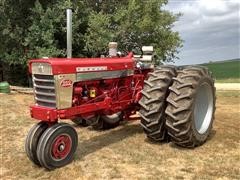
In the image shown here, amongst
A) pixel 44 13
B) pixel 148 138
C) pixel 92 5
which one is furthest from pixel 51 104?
pixel 92 5

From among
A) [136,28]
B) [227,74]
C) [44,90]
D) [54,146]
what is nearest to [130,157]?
[54,146]

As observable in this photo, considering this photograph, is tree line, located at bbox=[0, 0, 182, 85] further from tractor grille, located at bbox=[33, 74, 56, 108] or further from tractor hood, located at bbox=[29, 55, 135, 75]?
tractor grille, located at bbox=[33, 74, 56, 108]

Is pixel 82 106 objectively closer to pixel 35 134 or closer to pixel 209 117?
pixel 35 134

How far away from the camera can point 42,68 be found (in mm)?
6449

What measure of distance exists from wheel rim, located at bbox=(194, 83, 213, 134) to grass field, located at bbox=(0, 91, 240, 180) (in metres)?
0.30

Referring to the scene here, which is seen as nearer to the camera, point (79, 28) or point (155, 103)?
point (155, 103)

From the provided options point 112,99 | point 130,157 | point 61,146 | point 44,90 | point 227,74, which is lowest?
point 227,74

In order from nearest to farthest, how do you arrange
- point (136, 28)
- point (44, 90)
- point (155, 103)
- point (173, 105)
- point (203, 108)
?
1. point (44, 90)
2. point (173, 105)
3. point (155, 103)
4. point (203, 108)
5. point (136, 28)

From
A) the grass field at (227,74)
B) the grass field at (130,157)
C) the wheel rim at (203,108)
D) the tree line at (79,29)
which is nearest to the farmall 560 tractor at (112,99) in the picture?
the wheel rim at (203,108)

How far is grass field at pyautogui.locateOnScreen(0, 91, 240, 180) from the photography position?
608 cm

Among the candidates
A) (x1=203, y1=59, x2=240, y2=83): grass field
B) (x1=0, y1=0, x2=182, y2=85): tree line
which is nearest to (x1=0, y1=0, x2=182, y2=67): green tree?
(x1=0, y1=0, x2=182, y2=85): tree line

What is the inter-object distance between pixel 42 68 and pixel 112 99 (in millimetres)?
1637

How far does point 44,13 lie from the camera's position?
65.6ft

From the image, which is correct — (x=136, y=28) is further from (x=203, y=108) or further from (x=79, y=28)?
(x=203, y=108)
